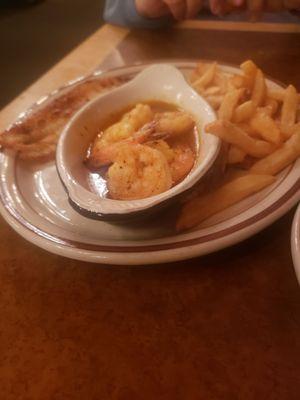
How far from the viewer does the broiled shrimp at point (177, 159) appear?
3.87ft

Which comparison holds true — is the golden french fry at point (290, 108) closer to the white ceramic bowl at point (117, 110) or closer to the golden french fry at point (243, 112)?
the golden french fry at point (243, 112)

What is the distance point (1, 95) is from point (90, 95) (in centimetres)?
259

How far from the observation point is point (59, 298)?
3.35ft

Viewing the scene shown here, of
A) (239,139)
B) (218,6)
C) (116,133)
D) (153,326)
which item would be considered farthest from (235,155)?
(218,6)

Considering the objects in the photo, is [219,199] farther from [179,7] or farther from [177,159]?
[179,7]

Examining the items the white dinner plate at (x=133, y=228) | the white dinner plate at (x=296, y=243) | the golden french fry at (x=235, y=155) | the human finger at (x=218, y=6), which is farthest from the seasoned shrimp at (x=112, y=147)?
the human finger at (x=218, y=6)

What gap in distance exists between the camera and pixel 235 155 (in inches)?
45.0

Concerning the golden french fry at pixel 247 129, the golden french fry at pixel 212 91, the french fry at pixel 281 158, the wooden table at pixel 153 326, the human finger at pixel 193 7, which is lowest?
the wooden table at pixel 153 326

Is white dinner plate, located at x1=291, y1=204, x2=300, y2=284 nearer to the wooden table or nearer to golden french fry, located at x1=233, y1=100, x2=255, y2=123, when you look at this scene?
the wooden table

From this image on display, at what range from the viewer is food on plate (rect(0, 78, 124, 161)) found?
55.2 inches

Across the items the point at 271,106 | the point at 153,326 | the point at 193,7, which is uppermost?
the point at 193,7

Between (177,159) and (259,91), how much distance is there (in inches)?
12.9

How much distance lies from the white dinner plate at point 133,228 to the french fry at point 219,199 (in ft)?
0.05

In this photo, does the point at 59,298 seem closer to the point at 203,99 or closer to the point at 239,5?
the point at 203,99
